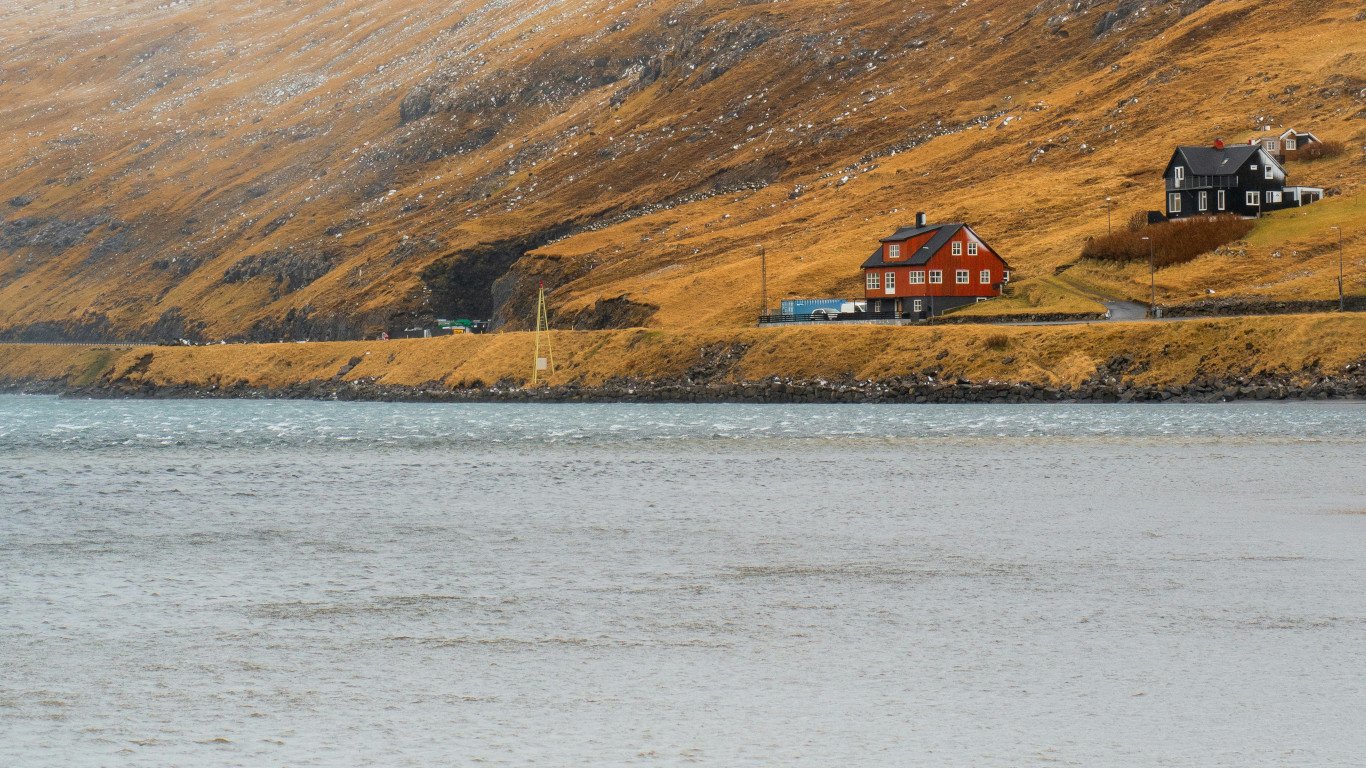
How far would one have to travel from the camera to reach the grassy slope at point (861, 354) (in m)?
98.8

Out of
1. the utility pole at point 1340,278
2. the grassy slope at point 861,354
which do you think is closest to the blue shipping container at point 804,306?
the grassy slope at point 861,354

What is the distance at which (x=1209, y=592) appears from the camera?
102 ft

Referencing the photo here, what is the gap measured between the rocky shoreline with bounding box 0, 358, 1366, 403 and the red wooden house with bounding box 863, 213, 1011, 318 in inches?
1011

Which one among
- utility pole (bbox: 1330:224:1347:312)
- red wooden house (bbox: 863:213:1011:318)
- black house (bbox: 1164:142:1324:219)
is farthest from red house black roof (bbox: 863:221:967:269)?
utility pole (bbox: 1330:224:1347:312)

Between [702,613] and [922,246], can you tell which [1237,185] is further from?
[702,613]

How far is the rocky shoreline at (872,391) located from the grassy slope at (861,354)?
100 centimetres

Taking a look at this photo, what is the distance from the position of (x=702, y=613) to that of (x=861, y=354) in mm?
90161

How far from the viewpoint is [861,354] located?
391 feet

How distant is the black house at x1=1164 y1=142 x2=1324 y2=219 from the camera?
485ft

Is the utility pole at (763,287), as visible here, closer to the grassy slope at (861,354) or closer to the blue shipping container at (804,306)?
the blue shipping container at (804,306)

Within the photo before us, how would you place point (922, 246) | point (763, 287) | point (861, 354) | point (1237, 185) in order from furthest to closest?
point (763, 287), point (1237, 185), point (922, 246), point (861, 354)

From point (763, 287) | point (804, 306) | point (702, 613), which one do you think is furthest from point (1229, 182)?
point (702, 613)

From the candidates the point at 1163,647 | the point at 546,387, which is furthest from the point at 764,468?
the point at 546,387

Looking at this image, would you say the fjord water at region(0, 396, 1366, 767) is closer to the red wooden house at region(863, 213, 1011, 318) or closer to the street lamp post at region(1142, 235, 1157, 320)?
the street lamp post at region(1142, 235, 1157, 320)
